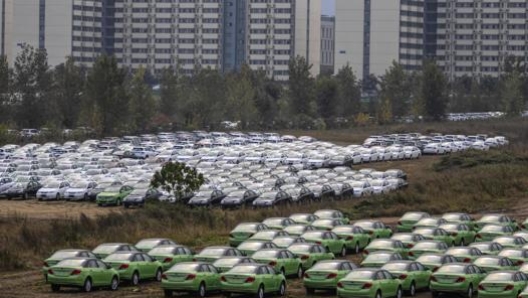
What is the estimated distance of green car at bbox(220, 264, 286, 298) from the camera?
115 feet

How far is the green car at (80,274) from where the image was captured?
3625cm

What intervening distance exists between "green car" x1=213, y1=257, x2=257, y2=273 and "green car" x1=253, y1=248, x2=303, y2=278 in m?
1.08

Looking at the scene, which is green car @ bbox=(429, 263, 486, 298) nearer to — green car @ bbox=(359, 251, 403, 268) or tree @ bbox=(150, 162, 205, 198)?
green car @ bbox=(359, 251, 403, 268)

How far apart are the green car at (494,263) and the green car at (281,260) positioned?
5659 mm

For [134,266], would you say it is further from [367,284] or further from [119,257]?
[367,284]

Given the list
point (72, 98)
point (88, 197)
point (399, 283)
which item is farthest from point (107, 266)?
point (72, 98)

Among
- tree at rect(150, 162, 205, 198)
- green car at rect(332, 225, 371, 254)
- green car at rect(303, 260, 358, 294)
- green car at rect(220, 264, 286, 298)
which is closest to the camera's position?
green car at rect(220, 264, 286, 298)

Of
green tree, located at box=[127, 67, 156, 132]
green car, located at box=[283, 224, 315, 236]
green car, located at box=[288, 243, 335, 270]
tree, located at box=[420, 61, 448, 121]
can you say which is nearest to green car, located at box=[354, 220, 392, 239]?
green car, located at box=[283, 224, 315, 236]

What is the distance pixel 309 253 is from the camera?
41188 millimetres

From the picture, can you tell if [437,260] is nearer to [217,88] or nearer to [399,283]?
[399,283]

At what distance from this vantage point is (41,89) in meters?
134

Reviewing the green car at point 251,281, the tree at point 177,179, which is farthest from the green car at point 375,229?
the tree at point 177,179

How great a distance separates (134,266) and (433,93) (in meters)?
113

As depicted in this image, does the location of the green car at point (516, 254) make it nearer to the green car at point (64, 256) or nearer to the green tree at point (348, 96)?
the green car at point (64, 256)
